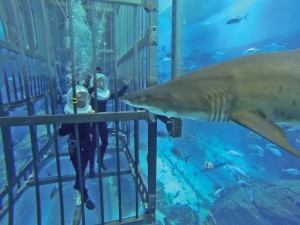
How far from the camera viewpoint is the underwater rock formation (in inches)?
425

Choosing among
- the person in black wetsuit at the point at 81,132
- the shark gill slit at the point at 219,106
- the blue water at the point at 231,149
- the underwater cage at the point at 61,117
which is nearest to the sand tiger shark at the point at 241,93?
the shark gill slit at the point at 219,106

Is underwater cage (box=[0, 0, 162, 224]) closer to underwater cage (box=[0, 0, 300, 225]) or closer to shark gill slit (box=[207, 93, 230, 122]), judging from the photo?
underwater cage (box=[0, 0, 300, 225])

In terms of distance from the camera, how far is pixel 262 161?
23.8 m

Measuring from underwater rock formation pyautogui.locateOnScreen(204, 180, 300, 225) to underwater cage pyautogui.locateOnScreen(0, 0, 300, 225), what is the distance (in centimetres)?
5

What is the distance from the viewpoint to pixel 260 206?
11.5 meters

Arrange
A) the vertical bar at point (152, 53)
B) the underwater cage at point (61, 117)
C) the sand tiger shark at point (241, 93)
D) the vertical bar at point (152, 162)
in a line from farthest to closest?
the vertical bar at point (152, 162)
the vertical bar at point (152, 53)
the underwater cage at point (61, 117)
the sand tiger shark at point (241, 93)

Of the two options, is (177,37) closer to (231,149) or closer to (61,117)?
(61,117)

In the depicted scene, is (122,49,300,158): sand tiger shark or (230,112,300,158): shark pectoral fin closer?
(230,112,300,158): shark pectoral fin

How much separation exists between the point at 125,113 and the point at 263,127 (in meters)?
1.68

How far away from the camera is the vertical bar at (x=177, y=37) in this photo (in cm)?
297

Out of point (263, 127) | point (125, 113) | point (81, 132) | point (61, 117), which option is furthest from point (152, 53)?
point (81, 132)

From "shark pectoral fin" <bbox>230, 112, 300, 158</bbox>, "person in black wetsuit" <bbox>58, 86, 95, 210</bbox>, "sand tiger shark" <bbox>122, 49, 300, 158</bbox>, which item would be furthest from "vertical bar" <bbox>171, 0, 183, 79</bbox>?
"person in black wetsuit" <bbox>58, 86, 95, 210</bbox>

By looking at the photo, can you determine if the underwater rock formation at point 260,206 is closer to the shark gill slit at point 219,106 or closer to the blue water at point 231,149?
the blue water at point 231,149

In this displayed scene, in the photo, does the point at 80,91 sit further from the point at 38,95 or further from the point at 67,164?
the point at 67,164
